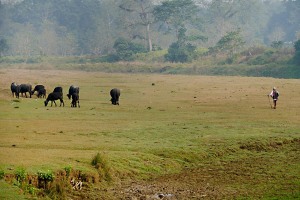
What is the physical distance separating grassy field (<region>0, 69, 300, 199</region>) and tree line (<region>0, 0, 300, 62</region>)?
71.5 meters

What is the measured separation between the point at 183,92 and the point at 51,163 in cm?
2973

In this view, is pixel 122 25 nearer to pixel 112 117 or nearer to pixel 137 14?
pixel 137 14

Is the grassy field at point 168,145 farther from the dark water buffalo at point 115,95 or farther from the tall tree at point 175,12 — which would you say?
the tall tree at point 175,12

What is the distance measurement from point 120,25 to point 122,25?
1.47m

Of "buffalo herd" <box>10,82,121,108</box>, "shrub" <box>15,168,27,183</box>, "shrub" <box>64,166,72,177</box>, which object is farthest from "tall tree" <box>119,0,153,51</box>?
"shrub" <box>15,168,27,183</box>

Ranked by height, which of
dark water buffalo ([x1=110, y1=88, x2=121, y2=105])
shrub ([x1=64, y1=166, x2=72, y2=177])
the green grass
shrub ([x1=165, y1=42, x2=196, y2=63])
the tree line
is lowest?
the green grass

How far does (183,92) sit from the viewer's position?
44500mm

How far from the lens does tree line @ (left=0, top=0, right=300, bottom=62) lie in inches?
4350

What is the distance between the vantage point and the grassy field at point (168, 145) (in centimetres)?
1570

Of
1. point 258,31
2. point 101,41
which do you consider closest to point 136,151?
point 101,41

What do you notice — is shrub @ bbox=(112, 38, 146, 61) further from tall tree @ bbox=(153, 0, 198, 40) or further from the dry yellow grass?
the dry yellow grass

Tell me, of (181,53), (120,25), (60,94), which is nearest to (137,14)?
(120,25)

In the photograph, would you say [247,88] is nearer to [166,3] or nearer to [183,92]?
[183,92]

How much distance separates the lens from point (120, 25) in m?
115
